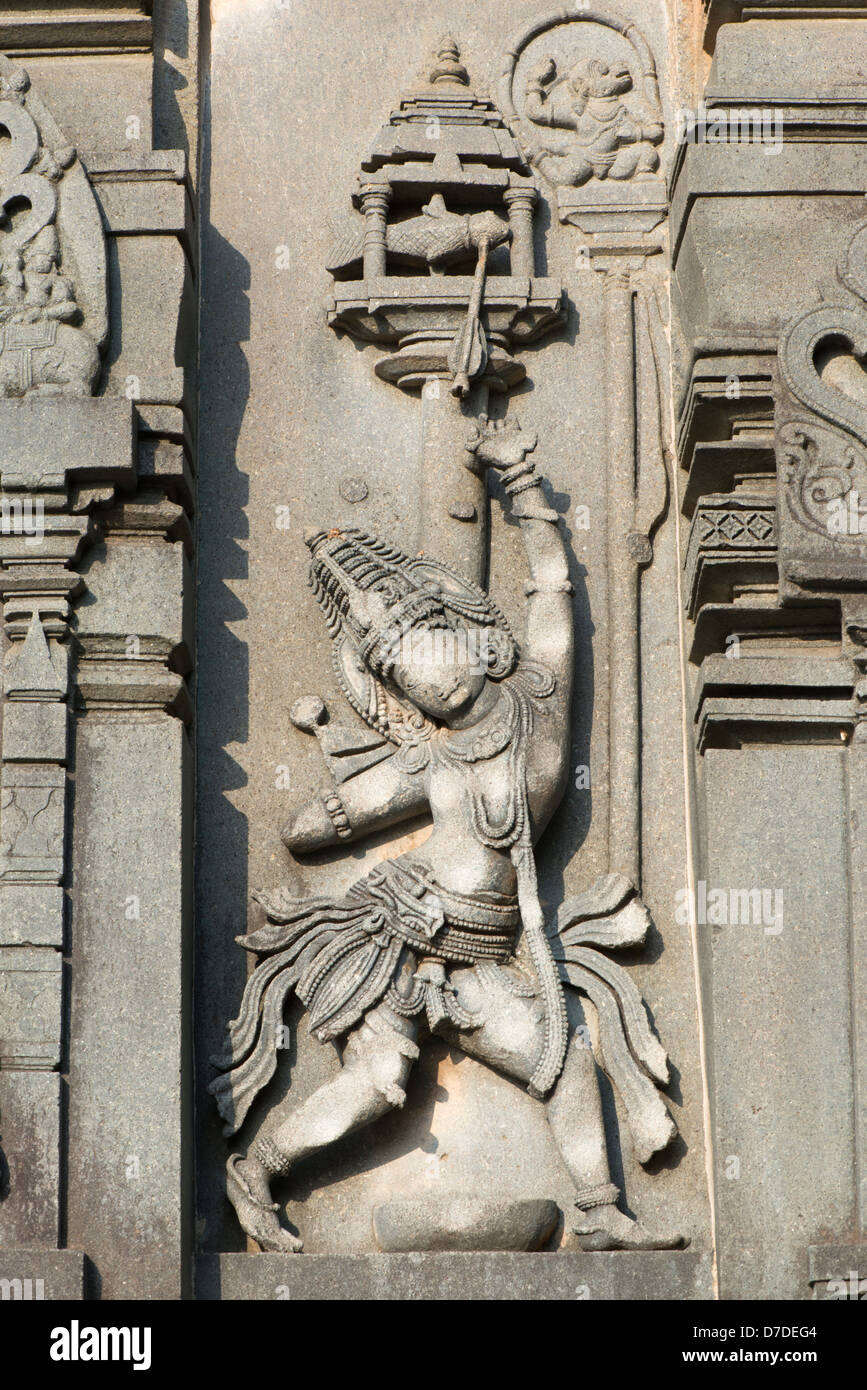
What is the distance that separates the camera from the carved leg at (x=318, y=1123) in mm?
8281

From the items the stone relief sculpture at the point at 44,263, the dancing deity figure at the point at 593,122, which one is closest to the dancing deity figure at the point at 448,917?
the stone relief sculpture at the point at 44,263

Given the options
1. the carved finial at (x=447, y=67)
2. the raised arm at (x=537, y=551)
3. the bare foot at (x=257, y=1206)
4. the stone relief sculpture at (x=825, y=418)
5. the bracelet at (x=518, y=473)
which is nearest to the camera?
the bare foot at (x=257, y=1206)

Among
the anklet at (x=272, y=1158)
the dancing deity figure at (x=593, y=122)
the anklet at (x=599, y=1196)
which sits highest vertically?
the dancing deity figure at (x=593, y=122)

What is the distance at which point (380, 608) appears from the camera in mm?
8805

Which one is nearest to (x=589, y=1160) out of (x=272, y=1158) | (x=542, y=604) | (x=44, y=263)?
(x=272, y=1158)

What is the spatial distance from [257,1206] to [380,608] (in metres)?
2.21

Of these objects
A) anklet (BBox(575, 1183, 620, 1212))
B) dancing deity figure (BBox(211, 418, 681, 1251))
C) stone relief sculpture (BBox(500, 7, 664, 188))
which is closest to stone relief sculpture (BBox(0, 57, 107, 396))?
dancing deity figure (BBox(211, 418, 681, 1251))

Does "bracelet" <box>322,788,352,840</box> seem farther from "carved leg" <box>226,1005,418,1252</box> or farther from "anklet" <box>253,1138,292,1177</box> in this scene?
"anklet" <box>253,1138,292,1177</box>

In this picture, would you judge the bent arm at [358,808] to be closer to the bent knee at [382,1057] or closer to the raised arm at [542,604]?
the raised arm at [542,604]

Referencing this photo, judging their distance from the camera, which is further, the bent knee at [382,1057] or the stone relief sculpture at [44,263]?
the stone relief sculpture at [44,263]

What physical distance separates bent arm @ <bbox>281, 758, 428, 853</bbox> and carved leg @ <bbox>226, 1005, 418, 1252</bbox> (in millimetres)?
791

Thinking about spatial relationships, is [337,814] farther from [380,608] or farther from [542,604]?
[542,604]

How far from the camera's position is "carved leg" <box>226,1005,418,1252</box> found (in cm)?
828

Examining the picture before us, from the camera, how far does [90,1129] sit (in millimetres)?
8016
